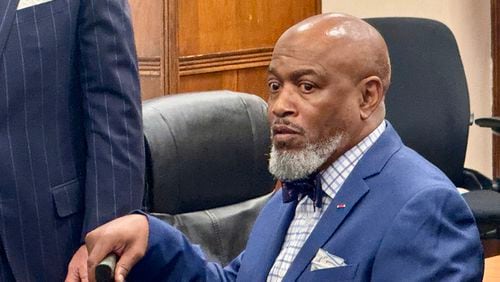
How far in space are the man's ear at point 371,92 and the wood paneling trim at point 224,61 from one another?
7.95ft

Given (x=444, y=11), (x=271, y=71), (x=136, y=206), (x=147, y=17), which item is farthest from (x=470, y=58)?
(x=271, y=71)

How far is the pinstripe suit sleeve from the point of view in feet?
7.35

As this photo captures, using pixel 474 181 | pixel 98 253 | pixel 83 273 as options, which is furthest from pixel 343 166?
pixel 474 181

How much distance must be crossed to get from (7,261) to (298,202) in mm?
692

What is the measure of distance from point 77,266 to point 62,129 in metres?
0.28

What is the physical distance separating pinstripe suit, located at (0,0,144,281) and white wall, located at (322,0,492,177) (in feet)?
9.69

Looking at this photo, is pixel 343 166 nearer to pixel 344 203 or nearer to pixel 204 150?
pixel 344 203

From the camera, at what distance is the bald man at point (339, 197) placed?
160 centimetres

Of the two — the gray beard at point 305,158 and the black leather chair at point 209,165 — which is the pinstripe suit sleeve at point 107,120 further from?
the gray beard at point 305,158

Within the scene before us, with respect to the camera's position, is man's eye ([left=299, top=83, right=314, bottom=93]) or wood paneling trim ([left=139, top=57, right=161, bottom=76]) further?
wood paneling trim ([left=139, top=57, right=161, bottom=76])

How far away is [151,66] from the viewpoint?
13.4 feet

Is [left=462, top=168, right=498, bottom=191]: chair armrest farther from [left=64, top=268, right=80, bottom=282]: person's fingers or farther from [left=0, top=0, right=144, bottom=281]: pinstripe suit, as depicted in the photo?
[left=64, top=268, right=80, bottom=282]: person's fingers

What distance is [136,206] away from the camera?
90.0 inches

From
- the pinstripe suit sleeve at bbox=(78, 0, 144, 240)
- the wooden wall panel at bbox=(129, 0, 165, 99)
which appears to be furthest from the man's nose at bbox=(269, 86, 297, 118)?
the wooden wall panel at bbox=(129, 0, 165, 99)
